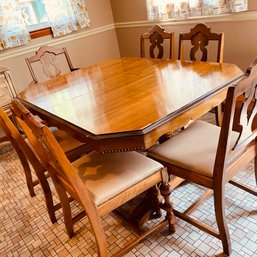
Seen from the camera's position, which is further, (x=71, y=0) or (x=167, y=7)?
(x=71, y=0)

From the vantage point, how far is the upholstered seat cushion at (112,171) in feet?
4.40

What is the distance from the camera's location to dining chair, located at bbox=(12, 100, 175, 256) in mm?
1204

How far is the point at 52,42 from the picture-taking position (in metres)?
3.54

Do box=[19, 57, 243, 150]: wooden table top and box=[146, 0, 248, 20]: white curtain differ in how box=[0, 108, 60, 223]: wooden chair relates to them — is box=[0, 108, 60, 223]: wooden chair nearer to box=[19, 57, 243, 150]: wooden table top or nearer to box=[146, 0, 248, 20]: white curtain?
box=[19, 57, 243, 150]: wooden table top

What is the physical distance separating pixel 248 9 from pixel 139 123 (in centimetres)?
193

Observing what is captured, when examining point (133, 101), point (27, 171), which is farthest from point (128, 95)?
point (27, 171)

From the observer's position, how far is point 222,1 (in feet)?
8.58

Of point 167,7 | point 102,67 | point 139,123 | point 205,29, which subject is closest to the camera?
point 139,123

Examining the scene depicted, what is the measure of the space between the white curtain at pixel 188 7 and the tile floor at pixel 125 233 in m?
1.45

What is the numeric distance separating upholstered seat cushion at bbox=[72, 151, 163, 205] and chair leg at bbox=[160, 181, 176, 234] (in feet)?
0.39

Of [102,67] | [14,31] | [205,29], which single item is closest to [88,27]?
[14,31]

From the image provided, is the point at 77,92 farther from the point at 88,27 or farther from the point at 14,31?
the point at 88,27

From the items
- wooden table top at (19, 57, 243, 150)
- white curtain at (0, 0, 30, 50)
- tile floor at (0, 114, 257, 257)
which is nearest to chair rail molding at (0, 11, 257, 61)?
white curtain at (0, 0, 30, 50)

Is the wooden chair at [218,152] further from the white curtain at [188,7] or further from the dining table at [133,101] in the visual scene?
the white curtain at [188,7]
